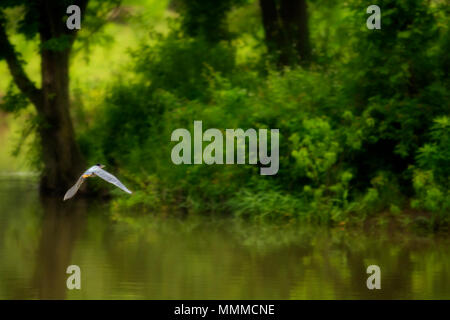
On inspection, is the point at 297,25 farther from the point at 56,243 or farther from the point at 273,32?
the point at 56,243

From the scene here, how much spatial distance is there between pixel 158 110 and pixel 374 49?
6.51m

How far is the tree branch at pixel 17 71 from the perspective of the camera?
21.4 metres

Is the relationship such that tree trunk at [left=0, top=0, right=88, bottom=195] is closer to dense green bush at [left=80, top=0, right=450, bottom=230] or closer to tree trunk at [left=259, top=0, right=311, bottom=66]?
dense green bush at [left=80, top=0, right=450, bottom=230]

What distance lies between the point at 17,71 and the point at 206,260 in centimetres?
962

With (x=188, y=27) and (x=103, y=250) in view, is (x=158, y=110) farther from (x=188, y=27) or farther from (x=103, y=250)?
(x=103, y=250)

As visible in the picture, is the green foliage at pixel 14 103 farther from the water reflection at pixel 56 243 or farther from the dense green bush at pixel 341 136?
the dense green bush at pixel 341 136

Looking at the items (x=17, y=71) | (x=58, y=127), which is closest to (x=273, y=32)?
(x=58, y=127)

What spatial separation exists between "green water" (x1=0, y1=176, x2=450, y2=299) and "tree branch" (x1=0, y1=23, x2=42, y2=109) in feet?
13.9

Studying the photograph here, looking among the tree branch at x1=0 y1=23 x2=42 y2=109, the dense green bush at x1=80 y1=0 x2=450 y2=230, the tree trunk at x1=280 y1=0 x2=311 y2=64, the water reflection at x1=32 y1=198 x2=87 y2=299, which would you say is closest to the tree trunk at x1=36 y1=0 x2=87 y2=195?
the tree branch at x1=0 y1=23 x2=42 y2=109

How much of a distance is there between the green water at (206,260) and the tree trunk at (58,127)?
3616mm

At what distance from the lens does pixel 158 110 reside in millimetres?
22219

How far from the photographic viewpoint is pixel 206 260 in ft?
45.4

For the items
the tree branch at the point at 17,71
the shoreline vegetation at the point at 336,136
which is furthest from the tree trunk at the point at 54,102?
the shoreline vegetation at the point at 336,136

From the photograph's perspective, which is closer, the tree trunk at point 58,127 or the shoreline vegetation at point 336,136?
the shoreline vegetation at point 336,136
